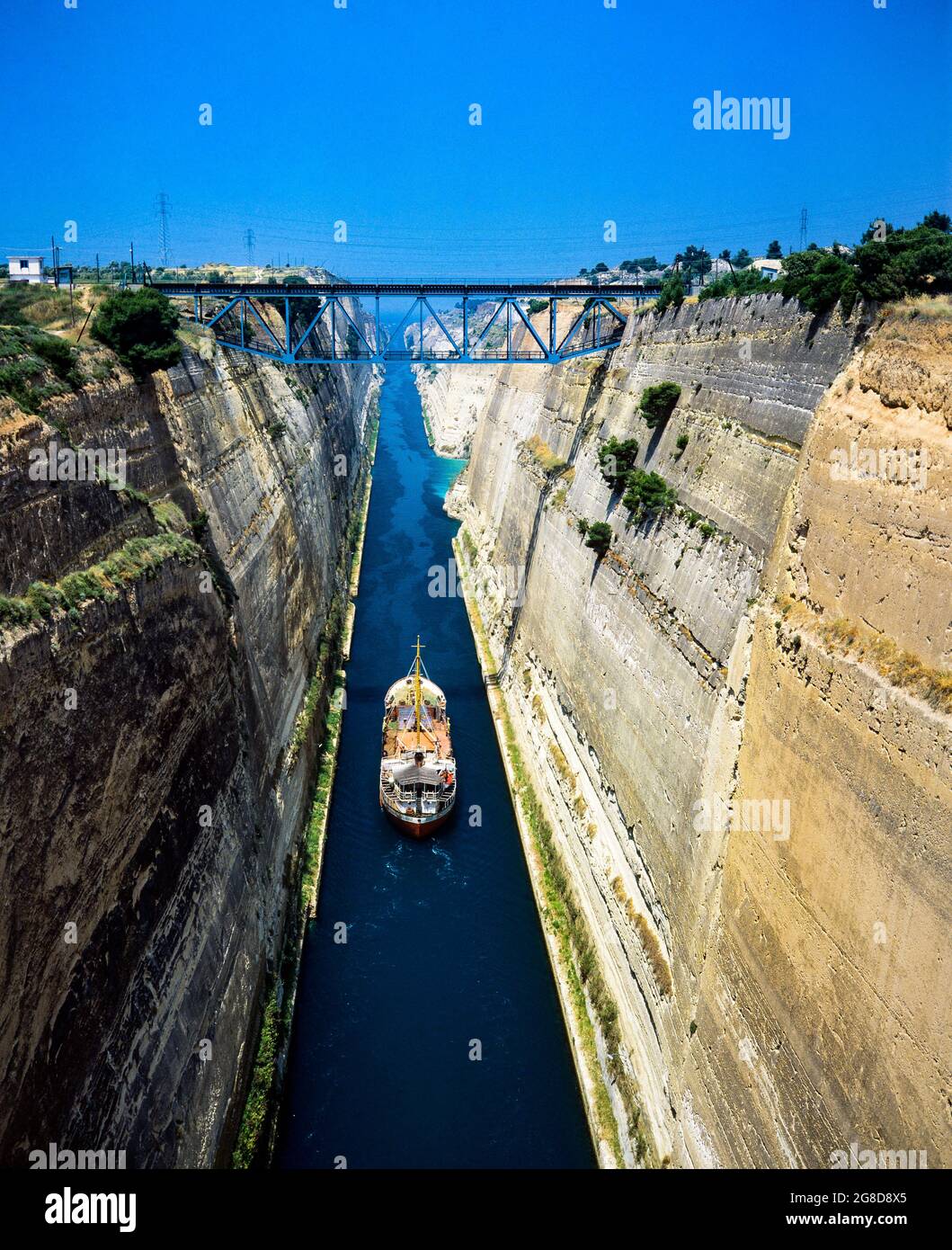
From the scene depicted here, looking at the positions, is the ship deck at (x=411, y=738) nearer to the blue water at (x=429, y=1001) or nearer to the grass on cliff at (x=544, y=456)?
the blue water at (x=429, y=1001)

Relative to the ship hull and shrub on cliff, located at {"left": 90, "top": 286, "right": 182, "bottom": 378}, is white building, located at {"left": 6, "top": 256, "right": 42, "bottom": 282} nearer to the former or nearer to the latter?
shrub on cliff, located at {"left": 90, "top": 286, "right": 182, "bottom": 378}

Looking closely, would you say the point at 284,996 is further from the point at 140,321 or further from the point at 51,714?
the point at 140,321

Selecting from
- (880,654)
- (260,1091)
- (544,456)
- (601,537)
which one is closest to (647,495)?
(601,537)

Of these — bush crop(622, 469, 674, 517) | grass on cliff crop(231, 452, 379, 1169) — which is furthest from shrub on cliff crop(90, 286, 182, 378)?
bush crop(622, 469, 674, 517)

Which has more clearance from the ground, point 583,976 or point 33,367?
point 33,367

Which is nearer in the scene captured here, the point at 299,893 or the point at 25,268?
the point at 299,893

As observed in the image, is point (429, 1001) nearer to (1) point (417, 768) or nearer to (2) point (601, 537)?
(1) point (417, 768)

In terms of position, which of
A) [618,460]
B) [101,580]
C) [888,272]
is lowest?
[101,580]

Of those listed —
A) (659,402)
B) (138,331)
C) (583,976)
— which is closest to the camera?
(583,976)
